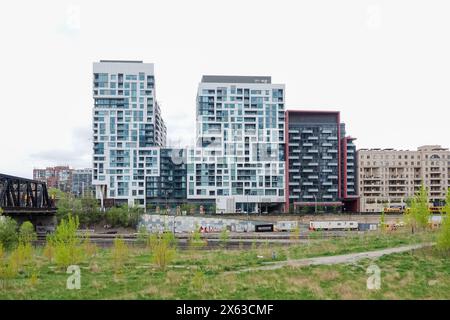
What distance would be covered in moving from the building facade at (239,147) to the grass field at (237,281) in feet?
258

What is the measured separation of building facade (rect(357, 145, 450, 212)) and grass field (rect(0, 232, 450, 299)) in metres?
102

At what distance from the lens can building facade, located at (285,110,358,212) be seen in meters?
123

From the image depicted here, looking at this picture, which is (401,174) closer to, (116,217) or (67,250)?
(116,217)

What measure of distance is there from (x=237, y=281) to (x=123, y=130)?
319 ft

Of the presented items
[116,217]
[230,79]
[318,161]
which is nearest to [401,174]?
[318,161]

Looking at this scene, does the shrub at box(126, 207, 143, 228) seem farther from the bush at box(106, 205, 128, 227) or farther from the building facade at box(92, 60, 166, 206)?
the building facade at box(92, 60, 166, 206)

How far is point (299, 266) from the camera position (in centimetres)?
3088

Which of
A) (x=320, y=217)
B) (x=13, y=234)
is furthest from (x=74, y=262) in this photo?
(x=320, y=217)

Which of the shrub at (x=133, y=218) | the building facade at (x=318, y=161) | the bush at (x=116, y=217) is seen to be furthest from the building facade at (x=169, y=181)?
the building facade at (x=318, y=161)

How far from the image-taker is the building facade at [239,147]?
377 feet

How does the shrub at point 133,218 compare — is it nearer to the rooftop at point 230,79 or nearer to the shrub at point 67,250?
the rooftop at point 230,79

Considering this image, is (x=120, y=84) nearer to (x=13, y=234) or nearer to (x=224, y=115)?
(x=224, y=115)

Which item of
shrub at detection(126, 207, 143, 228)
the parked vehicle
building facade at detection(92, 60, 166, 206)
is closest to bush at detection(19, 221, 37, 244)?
shrub at detection(126, 207, 143, 228)

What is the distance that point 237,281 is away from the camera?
25.8 metres
